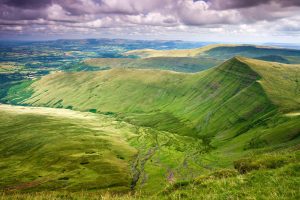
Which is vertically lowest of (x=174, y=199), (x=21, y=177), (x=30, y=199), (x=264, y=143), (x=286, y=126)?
(x=21, y=177)

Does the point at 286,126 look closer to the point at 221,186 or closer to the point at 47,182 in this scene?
the point at 47,182

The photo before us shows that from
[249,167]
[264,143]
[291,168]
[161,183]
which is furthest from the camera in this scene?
[264,143]

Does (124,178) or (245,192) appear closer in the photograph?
(245,192)

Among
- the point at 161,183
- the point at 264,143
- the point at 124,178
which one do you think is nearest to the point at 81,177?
the point at 124,178

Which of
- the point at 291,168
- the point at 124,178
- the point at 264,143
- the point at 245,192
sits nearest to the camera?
the point at 245,192

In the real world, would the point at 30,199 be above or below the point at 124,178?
above

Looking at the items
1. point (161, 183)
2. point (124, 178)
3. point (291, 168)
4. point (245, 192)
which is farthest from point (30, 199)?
point (124, 178)

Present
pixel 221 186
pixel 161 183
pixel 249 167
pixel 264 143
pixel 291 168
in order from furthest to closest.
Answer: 1. pixel 264 143
2. pixel 161 183
3. pixel 249 167
4. pixel 291 168
5. pixel 221 186

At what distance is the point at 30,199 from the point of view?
2222 centimetres

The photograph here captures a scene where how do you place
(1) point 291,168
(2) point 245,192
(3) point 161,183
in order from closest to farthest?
(2) point 245,192
(1) point 291,168
(3) point 161,183

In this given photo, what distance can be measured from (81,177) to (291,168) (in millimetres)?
185542

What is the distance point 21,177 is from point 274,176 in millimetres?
209166

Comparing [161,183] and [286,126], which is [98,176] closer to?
[161,183]

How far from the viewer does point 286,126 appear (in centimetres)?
19900
